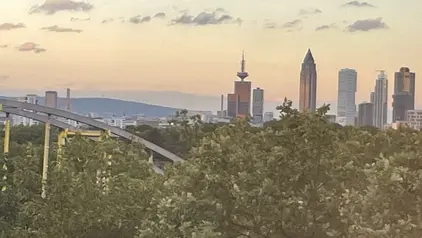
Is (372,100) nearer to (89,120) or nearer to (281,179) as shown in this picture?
(89,120)

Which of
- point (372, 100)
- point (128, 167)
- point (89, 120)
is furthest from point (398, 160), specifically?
point (372, 100)

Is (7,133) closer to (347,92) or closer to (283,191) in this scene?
(347,92)

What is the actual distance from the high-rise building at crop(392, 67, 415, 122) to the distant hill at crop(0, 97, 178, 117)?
13.5 meters

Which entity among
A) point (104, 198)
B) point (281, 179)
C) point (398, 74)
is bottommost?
point (104, 198)

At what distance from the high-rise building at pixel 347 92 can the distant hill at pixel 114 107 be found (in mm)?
10998

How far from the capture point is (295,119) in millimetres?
5988

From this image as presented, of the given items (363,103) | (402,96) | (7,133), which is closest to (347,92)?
(363,103)

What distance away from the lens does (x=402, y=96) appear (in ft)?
49.5

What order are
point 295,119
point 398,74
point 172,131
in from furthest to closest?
1. point 172,131
2. point 398,74
3. point 295,119

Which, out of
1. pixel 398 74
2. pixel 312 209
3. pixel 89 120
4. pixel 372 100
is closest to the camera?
pixel 312 209

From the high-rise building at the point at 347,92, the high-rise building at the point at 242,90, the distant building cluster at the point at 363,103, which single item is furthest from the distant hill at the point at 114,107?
the high-rise building at the point at 347,92

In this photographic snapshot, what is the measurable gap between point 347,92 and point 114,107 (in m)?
18.8

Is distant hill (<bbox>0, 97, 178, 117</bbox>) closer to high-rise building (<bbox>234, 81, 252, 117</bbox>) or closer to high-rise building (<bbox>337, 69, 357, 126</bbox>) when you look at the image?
high-rise building (<bbox>234, 81, 252, 117</bbox>)

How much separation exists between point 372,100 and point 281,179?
41.1ft
